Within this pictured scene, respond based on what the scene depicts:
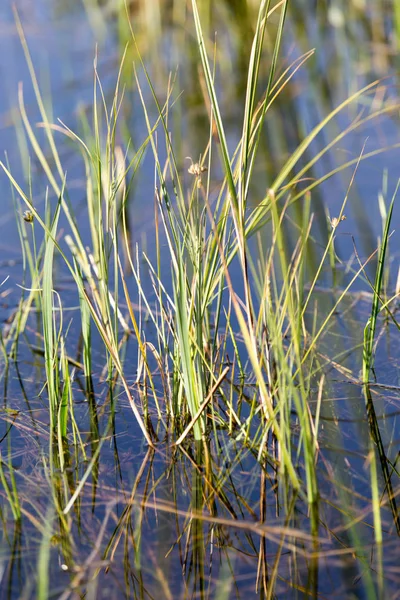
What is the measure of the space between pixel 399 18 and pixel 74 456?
2.91 meters

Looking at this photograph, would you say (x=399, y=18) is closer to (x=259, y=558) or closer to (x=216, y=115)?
(x=216, y=115)

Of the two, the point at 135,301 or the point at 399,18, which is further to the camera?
the point at 399,18

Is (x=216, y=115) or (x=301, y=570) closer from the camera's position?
(x=301, y=570)

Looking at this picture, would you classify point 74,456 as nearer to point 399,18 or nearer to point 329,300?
point 329,300

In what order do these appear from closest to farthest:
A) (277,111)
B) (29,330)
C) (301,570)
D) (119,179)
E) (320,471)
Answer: (301,570) < (320,471) < (119,179) < (29,330) < (277,111)

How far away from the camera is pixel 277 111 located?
351 centimetres

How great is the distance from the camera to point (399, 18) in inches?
143

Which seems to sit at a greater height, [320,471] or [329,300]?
[329,300]

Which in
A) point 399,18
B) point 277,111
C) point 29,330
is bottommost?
point 29,330

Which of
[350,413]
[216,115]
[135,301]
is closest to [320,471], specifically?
[350,413]

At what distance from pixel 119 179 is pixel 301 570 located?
2.75ft

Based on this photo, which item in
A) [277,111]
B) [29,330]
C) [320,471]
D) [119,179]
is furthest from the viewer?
[277,111]

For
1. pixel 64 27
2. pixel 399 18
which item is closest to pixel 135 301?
pixel 399 18

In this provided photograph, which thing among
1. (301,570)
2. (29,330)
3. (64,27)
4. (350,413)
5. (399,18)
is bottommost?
(301,570)
